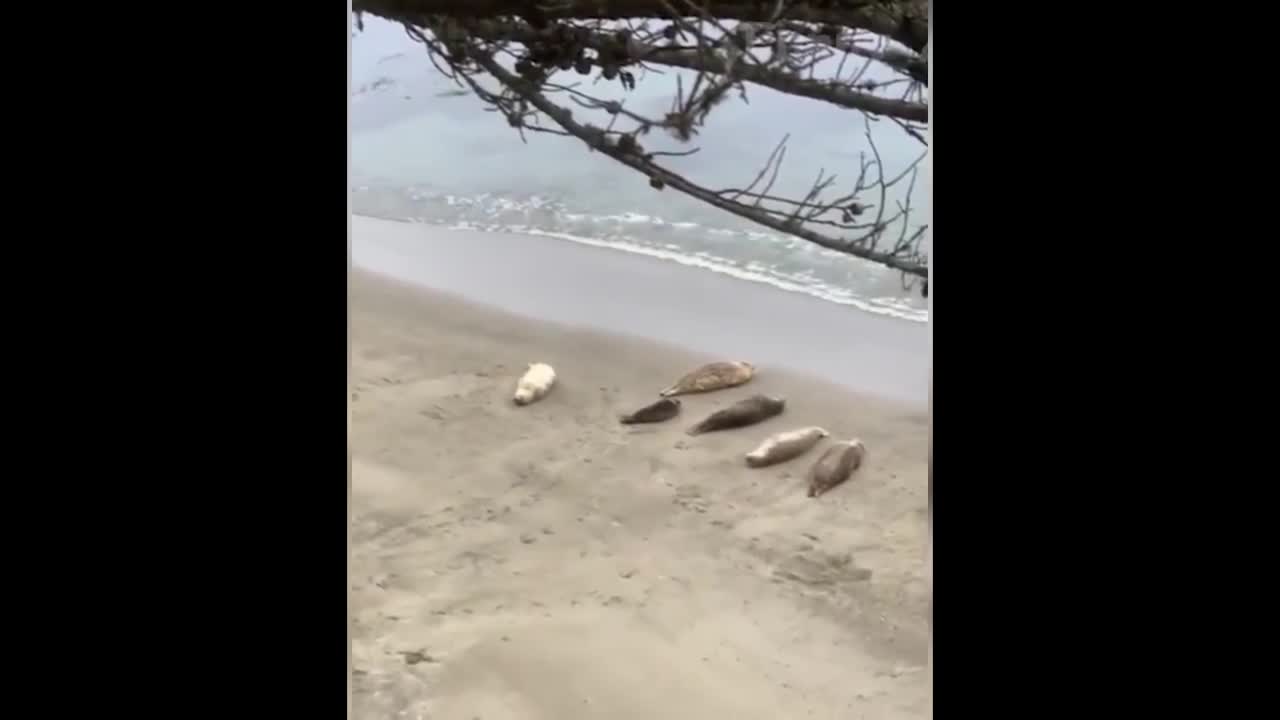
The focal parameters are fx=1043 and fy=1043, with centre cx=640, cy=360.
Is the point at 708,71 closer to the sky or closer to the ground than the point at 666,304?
closer to the sky

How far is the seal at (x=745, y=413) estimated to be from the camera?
3.75ft

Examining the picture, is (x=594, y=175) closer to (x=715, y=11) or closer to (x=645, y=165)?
(x=645, y=165)

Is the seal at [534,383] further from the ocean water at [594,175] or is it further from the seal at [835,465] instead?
the seal at [835,465]

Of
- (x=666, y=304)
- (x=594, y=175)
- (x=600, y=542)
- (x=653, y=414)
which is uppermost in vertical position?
(x=594, y=175)

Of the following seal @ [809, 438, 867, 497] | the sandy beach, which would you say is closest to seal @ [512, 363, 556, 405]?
the sandy beach

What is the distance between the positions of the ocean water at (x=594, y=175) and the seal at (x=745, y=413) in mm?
126

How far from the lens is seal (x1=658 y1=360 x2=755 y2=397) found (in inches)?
44.6

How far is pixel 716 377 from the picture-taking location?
1.14m

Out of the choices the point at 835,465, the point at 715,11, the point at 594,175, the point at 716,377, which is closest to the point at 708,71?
the point at 715,11

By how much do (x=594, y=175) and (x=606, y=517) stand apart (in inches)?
14.7
